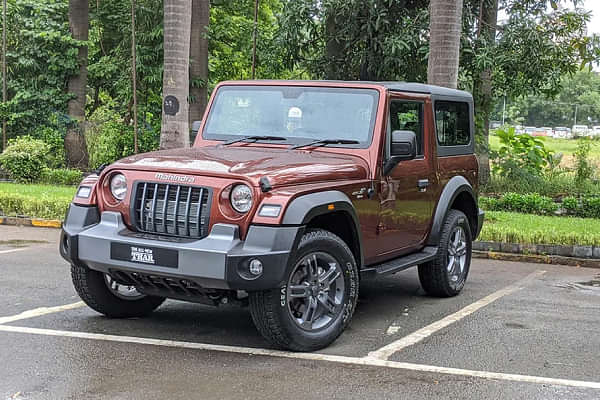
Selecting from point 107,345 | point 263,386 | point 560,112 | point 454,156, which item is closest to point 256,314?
point 263,386

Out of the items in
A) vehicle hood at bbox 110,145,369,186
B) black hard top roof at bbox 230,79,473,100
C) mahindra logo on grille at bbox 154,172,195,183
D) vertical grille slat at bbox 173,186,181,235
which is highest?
black hard top roof at bbox 230,79,473,100

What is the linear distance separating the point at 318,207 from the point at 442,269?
252 centimetres

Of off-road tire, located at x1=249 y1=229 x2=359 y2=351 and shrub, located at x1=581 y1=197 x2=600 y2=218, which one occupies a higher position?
off-road tire, located at x1=249 y1=229 x2=359 y2=351

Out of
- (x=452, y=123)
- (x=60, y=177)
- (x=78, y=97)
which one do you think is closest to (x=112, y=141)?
(x=78, y=97)

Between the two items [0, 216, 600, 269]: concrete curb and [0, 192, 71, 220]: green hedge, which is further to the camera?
[0, 192, 71, 220]: green hedge

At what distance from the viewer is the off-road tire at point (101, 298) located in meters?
6.78

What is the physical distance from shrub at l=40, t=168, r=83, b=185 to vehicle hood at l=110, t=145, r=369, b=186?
12.0 meters

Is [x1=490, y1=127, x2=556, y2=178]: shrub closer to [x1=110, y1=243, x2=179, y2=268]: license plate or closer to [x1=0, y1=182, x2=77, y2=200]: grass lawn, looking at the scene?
[x1=0, y1=182, x2=77, y2=200]: grass lawn

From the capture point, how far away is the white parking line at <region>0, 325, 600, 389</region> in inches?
221

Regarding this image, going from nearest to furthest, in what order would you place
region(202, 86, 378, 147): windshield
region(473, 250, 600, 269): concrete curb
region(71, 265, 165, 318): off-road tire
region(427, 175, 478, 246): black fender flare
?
region(71, 265, 165, 318): off-road tire < region(202, 86, 378, 147): windshield < region(427, 175, 478, 246): black fender flare < region(473, 250, 600, 269): concrete curb

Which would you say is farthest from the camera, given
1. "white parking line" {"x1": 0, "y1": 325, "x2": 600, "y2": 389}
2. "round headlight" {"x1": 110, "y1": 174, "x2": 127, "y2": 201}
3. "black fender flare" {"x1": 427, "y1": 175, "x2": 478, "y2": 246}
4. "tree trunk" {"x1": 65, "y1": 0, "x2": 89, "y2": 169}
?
"tree trunk" {"x1": 65, "y1": 0, "x2": 89, "y2": 169}

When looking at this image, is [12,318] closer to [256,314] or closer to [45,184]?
[256,314]

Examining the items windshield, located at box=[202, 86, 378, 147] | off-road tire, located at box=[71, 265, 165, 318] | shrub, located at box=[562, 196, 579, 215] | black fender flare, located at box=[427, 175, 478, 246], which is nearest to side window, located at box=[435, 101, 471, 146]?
black fender flare, located at box=[427, 175, 478, 246]

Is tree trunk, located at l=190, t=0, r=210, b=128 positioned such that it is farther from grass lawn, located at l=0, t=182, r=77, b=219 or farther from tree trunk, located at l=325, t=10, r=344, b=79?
grass lawn, located at l=0, t=182, r=77, b=219
